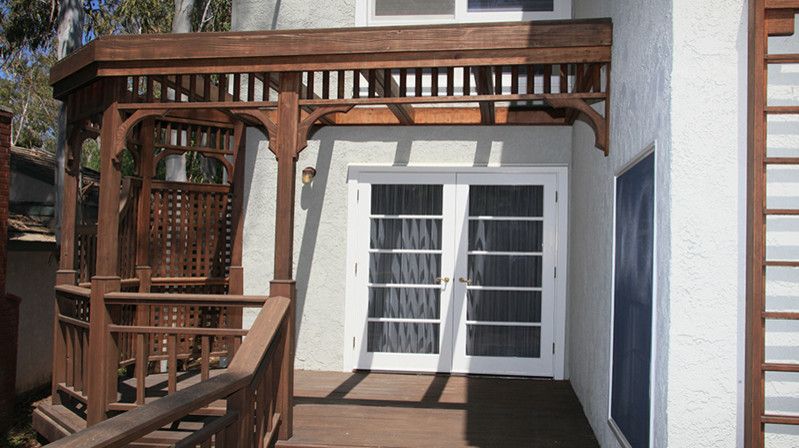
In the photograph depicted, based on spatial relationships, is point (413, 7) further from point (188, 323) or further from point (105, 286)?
point (105, 286)

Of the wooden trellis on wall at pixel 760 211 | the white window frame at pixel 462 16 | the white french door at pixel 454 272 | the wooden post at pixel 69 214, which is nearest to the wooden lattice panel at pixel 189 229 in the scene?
the wooden post at pixel 69 214

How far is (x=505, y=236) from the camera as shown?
327 inches

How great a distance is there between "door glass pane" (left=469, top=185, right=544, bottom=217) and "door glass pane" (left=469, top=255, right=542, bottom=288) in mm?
463

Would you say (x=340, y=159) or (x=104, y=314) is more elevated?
(x=340, y=159)

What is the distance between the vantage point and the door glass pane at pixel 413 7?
852 cm

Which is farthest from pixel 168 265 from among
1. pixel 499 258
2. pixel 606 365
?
pixel 606 365

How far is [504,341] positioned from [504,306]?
1.19ft

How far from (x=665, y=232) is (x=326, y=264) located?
516 centimetres

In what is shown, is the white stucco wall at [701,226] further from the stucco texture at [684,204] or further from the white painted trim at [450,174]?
the white painted trim at [450,174]

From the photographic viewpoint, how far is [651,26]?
4.09 m

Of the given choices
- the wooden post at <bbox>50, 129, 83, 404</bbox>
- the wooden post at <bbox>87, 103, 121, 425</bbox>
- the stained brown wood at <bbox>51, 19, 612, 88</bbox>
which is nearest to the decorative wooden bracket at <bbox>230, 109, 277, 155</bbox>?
the stained brown wood at <bbox>51, 19, 612, 88</bbox>

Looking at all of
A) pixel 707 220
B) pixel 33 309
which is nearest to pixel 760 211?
pixel 707 220

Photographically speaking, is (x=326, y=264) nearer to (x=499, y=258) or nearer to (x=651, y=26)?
(x=499, y=258)

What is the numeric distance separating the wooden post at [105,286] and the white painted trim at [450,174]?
2.91m
